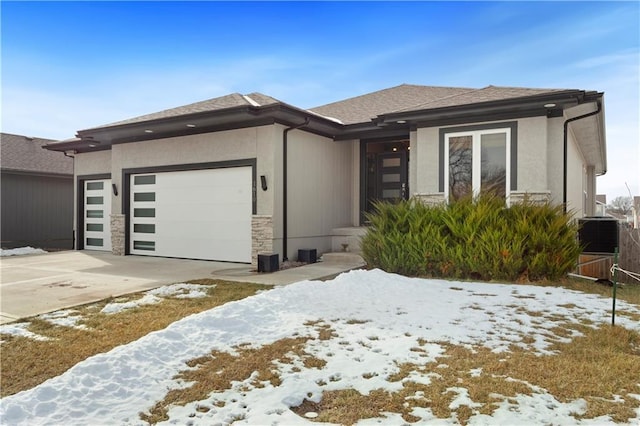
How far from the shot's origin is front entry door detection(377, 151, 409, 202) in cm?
1109

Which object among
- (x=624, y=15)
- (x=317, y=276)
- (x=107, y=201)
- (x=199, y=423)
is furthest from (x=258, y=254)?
(x=624, y=15)

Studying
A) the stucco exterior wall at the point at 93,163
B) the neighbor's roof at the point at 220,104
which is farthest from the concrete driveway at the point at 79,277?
the neighbor's roof at the point at 220,104

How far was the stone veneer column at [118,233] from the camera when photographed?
455 inches

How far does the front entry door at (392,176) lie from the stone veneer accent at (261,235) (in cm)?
379

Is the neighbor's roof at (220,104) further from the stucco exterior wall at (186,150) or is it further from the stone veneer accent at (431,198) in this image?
the stone veneer accent at (431,198)

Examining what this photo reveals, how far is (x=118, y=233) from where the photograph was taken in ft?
38.0

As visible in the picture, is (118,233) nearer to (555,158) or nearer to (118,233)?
(118,233)

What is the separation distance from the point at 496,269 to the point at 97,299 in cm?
644

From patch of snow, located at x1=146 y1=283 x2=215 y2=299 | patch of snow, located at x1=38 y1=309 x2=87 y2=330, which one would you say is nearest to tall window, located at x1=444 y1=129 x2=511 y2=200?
patch of snow, located at x1=146 y1=283 x2=215 y2=299

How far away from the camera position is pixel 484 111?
8297 mm

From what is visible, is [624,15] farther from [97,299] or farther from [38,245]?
[38,245]

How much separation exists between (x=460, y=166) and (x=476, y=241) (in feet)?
7.78

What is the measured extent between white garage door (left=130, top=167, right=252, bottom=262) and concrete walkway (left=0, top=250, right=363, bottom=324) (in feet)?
1.48

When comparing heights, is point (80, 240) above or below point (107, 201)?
below
